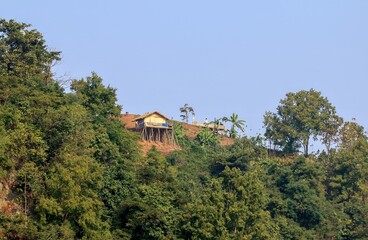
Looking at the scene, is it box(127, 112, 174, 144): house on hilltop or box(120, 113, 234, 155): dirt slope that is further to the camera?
box(127, 112, 174, 144): house on hilltop

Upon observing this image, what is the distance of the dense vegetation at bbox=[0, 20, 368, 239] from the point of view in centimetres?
3189

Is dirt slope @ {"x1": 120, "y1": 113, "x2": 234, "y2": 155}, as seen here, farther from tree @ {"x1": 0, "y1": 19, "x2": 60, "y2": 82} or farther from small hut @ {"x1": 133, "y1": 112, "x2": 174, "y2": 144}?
tree @ {"x1": 0, "y1": 19, "x2": 60, "y2": 82}

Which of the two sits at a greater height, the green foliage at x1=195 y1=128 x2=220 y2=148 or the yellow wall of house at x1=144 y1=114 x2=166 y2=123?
the yellow wall of house at x1=144 y1=114 x2=166 y2=123

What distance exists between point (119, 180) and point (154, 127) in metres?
12.4

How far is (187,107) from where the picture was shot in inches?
2264

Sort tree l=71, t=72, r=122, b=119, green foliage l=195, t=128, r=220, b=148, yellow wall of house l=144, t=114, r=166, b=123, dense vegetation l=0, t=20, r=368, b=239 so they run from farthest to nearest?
green foliage l=195, t=128, r=220, b=148, yellow wall of house l=144, t=114, r=166, b=123, tree l=71, t=72, r=122, b=119, dense vegetation l=0, t=20, r=368, b=239

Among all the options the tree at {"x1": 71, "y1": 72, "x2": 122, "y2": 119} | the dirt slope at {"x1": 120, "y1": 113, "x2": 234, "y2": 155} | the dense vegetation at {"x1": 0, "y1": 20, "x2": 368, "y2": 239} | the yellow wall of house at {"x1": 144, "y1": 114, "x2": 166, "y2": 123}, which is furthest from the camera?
the yellow wall of house at {"x1": 144, "y1": 114, "x2": 166, "y2": 123}

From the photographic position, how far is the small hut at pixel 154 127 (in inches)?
1882

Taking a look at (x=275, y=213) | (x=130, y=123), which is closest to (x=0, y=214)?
(x=275, y=213)

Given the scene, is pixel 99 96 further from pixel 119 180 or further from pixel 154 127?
pixel 154 127

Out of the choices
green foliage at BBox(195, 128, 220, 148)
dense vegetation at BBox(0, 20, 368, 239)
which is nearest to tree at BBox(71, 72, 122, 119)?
dense vegetation at BBox(0, 20, 368, 239)

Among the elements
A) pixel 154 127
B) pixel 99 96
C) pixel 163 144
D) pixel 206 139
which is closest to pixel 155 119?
pixel 154 127

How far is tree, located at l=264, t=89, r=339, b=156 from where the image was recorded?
1996 inches

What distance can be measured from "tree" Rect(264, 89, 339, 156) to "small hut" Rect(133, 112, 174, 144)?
6769 millimetres
